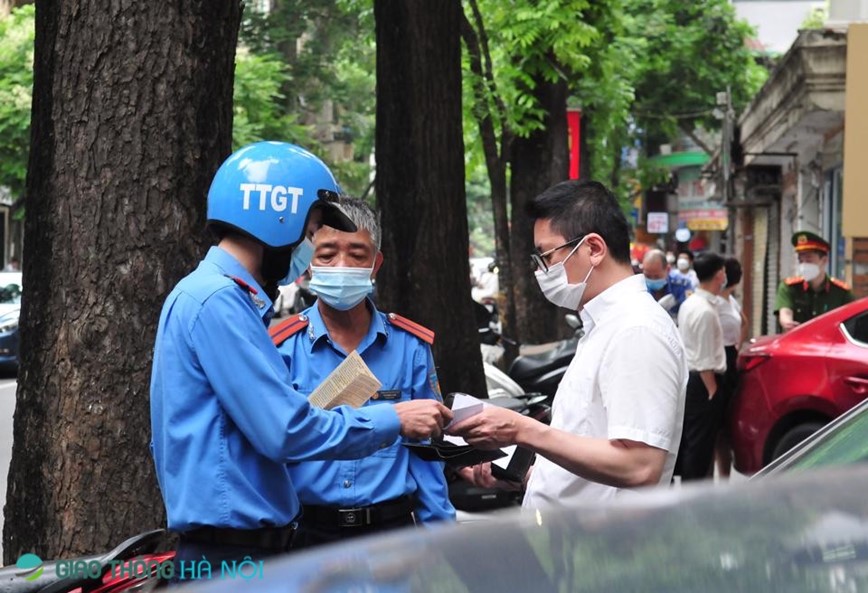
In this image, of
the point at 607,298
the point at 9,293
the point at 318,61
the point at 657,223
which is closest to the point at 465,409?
the point at 607,298

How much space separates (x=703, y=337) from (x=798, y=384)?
2.45ft

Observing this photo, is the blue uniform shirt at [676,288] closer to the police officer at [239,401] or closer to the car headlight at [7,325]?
the car headlight at [7,325]

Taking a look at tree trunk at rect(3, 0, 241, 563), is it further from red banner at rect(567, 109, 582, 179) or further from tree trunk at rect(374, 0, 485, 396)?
red banner at rect(567, 109, 582, 179)

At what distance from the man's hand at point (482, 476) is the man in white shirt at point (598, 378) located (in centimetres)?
36

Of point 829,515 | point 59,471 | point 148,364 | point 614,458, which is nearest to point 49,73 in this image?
point 148,364

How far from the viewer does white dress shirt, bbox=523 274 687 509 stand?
11.2ft

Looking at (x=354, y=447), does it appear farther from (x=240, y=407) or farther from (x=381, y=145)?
(x=381, y=145)

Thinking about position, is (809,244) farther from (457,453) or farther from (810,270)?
(457,453)

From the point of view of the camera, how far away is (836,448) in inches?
143

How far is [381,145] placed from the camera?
10.3m

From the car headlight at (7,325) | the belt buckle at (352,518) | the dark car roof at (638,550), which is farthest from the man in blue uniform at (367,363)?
the car headlight at (7,325)

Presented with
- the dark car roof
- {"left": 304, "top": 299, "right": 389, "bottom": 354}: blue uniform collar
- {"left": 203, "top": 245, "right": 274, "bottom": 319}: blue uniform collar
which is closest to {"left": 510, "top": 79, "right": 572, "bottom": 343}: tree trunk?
{"left": 304, "top": 299, "right": 389, "bottom": 354}: blue uniform collar

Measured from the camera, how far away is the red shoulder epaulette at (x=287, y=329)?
4.24m

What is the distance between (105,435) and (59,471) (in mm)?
219
